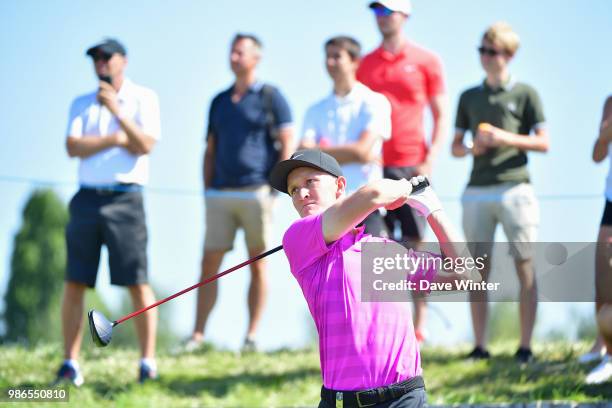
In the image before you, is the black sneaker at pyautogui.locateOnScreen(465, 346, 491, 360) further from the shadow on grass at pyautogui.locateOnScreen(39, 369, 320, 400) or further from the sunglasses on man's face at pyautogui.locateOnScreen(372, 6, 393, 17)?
the sunglasses on man's face at pyautogui.locateOnScreen(372, 6, 393, 17)

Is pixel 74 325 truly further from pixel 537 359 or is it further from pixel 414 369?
pixel 414 369

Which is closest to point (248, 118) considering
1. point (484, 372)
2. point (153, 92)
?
A: point (153, 92)

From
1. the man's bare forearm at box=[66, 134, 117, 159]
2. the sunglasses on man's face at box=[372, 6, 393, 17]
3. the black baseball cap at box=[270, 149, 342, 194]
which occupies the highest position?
the sunglasses on man's face at box=[372, 6, 393, 17]

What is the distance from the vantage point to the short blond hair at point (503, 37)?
797 cm

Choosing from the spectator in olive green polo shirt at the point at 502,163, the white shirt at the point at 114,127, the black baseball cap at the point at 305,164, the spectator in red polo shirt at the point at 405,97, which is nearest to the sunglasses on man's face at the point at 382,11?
the spectator in red polo shirt at the point at 405,97

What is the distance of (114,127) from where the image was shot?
8055 mm

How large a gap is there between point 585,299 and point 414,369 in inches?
112

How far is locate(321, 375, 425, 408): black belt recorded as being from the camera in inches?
184

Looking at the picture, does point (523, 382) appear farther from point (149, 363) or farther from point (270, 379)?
point (149, 363)

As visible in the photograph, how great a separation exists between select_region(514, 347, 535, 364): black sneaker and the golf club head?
11.7ft

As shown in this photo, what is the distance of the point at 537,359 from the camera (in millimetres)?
7973

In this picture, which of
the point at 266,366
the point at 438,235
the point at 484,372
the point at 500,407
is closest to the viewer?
the point at 438,235

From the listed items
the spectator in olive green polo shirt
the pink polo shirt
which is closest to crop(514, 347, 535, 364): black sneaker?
the spectator in olive green polo shirt

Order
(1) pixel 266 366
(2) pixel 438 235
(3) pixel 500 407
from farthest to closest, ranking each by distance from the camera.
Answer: (1) pixel 266 366
(3) pixel 500 407
(2) pixel 438 235
